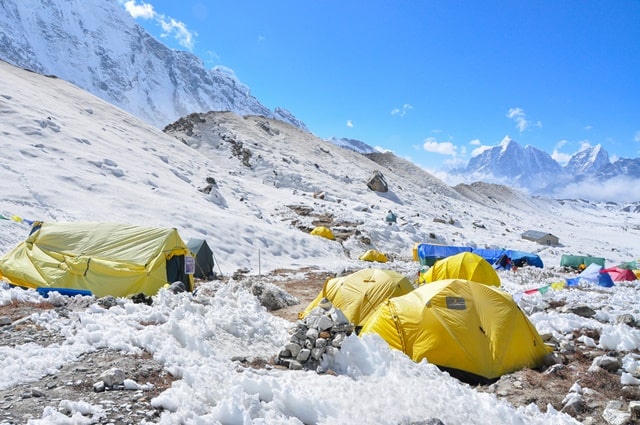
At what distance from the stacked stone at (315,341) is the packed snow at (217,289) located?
32 centimetres

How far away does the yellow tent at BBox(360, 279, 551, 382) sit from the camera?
310 inches

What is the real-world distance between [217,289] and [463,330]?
28.3ft

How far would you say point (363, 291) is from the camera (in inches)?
449

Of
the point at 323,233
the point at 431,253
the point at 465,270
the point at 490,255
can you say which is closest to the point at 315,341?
the point at 465,270

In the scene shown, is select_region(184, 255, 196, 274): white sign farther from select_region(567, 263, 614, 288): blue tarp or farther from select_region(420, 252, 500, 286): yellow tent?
select_region(567, 263, 614, 288): blue tarp

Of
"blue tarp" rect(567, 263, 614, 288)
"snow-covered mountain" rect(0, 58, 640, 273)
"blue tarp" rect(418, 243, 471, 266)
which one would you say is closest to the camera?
"blue tarp" rect(567, 263, 614, 288)

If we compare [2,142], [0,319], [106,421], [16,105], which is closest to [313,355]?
[106,421]

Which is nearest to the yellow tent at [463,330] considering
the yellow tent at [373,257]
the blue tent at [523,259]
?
the yellow tent at [373,257]

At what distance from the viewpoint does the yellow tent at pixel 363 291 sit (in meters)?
11.1

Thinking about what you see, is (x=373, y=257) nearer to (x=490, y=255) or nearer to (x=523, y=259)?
(x=490, y=255)

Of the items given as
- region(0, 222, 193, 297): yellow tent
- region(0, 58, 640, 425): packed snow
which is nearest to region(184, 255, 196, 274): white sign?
region(0, 222, 193, 297): yellow tent

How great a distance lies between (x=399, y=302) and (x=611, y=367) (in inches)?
154

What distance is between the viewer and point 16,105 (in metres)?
34.6

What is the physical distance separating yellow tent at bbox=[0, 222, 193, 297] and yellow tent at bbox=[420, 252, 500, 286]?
33.2 feet
